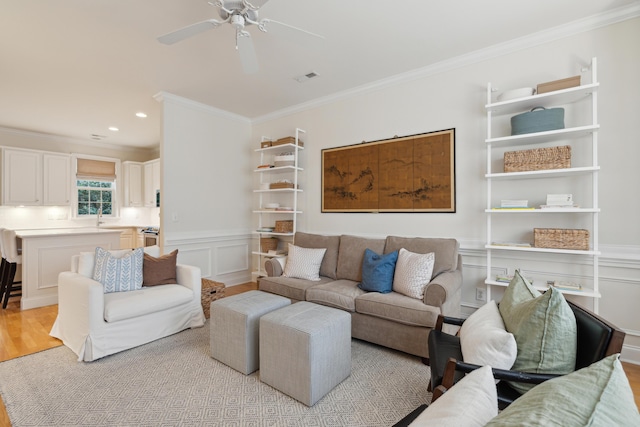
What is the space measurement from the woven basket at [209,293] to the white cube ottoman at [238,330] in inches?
39.4

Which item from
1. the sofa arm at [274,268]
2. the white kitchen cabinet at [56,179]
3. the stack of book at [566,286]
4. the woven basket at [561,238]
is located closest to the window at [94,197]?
the white kitchen cabinet at [56,179]

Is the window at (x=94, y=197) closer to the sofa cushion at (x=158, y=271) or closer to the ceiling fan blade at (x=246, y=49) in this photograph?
the sofa cushion at (x=158, y=271)

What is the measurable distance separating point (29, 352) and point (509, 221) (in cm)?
451

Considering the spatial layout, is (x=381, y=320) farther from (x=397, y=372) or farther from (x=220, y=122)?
(x=220, y=122)

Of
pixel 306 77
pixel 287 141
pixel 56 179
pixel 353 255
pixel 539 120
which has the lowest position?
pixel 353 255

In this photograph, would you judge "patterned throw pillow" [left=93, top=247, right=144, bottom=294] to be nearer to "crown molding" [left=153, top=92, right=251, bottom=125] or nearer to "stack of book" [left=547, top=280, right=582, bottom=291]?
"crown molding" [left=153, top=92, right=251, bottom=125]

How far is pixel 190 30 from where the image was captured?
205cm

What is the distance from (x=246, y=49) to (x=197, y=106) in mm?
2512

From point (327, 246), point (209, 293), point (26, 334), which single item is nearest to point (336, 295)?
point (327, 246)

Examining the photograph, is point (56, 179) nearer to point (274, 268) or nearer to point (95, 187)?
point (95, 187)

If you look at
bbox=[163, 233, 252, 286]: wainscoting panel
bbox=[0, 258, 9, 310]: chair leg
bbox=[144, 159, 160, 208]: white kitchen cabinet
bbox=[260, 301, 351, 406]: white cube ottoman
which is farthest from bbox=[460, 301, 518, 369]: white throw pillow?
bbox=[144, 159, 160, 208]: white kitchen cabinet

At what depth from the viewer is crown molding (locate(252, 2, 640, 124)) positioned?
240 cm

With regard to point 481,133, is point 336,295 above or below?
below

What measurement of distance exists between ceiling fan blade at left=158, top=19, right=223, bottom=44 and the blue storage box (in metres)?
2.58
